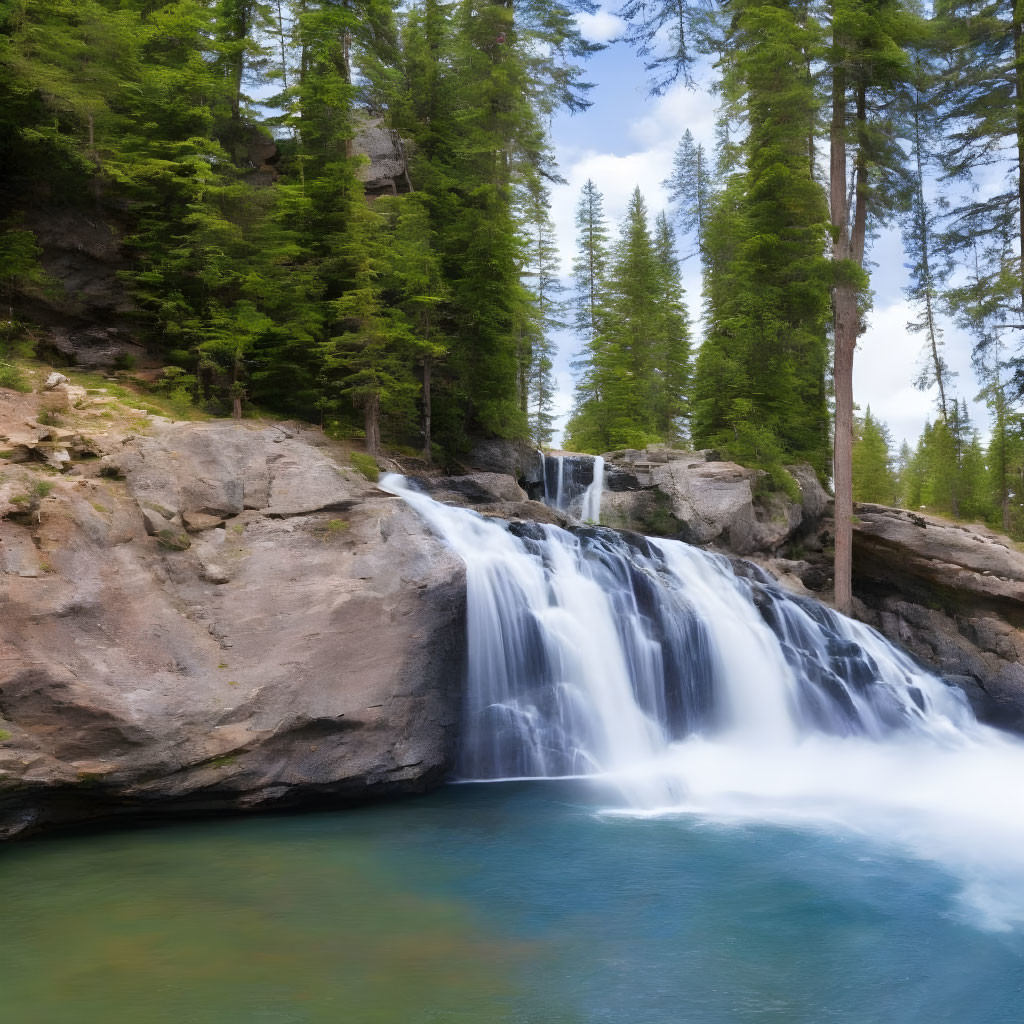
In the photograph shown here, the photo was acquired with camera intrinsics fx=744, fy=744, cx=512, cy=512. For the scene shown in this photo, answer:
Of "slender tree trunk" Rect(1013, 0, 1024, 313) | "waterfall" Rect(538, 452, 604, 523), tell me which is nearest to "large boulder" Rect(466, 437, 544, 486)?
"waterfall" Rect(538, 452, 604, 523)

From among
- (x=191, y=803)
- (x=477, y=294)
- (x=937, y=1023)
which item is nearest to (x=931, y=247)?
(x=477, y=294)

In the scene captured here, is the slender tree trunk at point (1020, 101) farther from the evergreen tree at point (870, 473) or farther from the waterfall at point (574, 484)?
the evergreen tree at point (870, 473)

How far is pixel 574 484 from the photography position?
20891 mm

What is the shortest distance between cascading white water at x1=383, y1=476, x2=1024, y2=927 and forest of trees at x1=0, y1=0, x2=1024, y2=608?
462 centimetres

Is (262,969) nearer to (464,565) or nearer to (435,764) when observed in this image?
(435,764)

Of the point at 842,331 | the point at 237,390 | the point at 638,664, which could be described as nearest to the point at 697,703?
the point at 638,664

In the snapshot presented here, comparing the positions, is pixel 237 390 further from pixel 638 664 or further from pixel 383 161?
pixel 383 161

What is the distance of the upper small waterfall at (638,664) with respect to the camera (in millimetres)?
10891

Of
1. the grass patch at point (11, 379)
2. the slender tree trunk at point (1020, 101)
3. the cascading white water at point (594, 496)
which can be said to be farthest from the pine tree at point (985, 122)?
the grass patch at point (11, 379)

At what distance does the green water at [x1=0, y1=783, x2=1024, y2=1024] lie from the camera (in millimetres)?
4832

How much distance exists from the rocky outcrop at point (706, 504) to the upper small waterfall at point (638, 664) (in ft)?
12.3

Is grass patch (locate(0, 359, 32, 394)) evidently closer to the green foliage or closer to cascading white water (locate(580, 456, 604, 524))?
cascading white water (locate(580, 456, 604, 524))

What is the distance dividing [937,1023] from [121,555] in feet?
29.0

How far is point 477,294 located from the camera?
1903 cm
